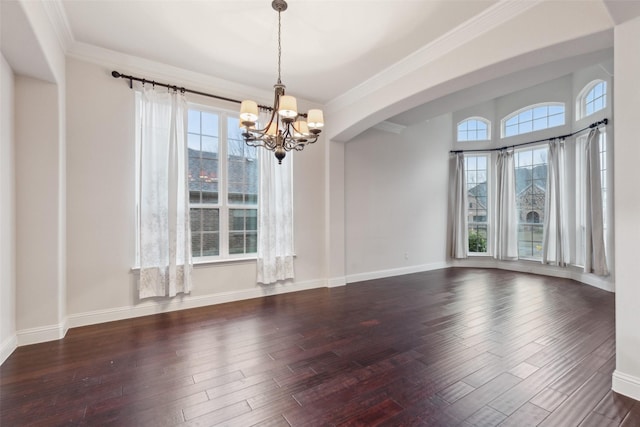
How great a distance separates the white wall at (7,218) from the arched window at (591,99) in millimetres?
8162

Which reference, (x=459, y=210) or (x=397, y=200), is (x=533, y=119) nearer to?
(x=459, y=210)

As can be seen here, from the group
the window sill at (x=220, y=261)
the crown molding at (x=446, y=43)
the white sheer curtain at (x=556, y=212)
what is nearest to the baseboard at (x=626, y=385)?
the crown molding at (x=446, y=43)

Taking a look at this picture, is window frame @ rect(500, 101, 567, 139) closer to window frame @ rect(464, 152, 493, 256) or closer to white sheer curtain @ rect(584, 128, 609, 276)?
window frame @ rect(464, 152, 493, 256)

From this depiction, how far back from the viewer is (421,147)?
668 centimetres

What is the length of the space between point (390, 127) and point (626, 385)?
5058 mm

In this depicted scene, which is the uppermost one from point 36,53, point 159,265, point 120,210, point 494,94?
point 494,94

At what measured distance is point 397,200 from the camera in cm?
627

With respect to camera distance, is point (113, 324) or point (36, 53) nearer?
point (36, 53)

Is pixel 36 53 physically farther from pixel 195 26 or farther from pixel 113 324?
pixel 113 324

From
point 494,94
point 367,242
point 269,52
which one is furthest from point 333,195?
point 494,94

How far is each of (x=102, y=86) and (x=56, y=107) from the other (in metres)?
0.67

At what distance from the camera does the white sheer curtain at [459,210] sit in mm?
7012

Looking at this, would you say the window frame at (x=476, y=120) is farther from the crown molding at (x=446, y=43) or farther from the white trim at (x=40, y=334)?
the white trim at (x=40, y=334)

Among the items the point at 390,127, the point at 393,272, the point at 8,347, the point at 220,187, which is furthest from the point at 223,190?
the point at 393,272
